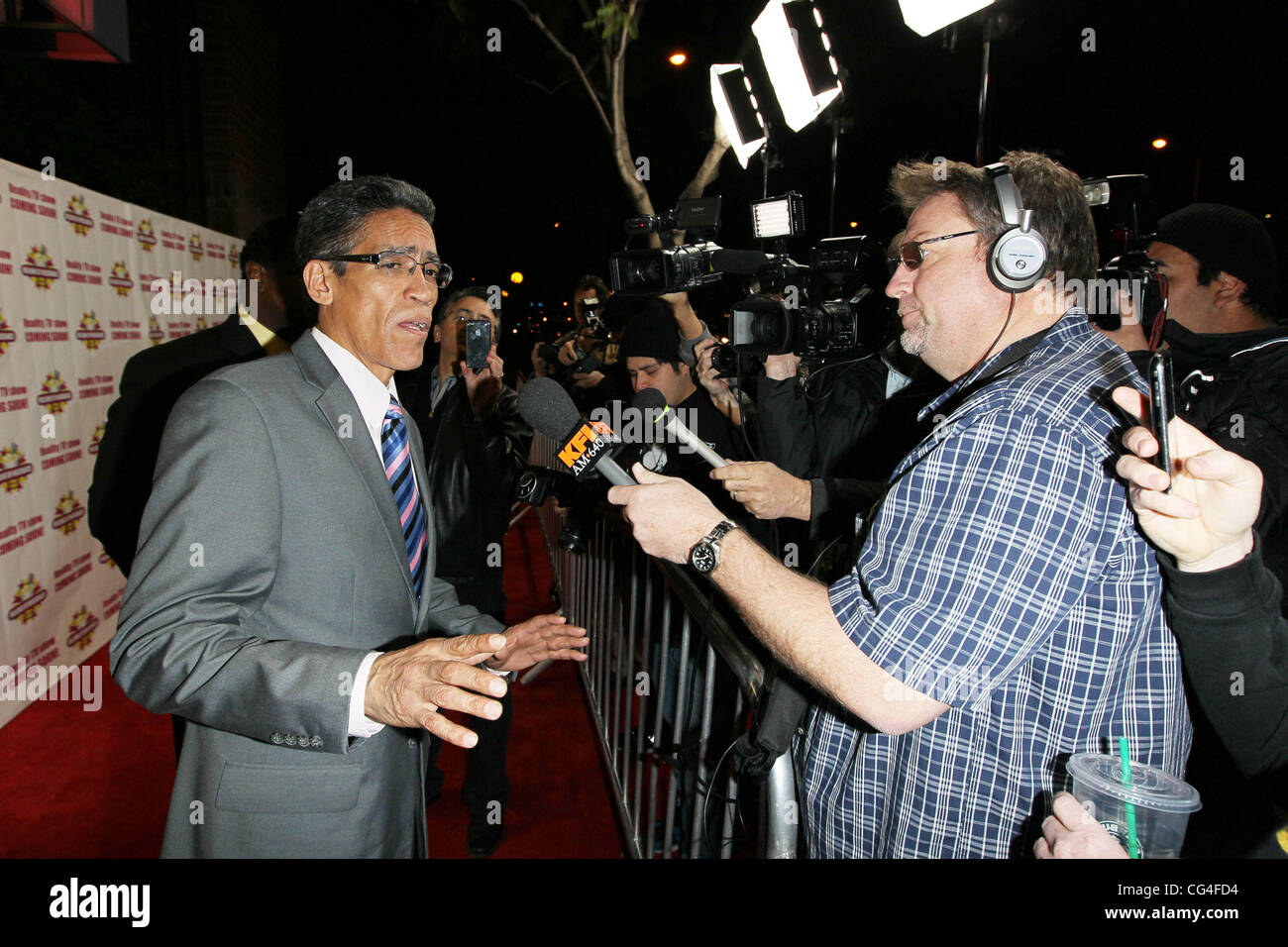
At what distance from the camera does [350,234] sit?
6.36 feet

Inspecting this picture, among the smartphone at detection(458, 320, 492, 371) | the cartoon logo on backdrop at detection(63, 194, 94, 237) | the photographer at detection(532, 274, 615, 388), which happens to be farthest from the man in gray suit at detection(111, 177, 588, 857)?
the cartoon logo on backdrop at detection(63, 194, 94, 237)

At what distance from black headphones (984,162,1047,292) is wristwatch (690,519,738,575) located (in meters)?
0.76

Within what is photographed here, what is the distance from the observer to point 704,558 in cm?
152

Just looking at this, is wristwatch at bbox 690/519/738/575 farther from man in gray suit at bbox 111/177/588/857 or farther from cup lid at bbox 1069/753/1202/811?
cup lid at bbox 1069/753/1202/811

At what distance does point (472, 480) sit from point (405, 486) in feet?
4.42

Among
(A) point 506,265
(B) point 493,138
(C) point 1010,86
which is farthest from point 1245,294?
(A) point 506,265

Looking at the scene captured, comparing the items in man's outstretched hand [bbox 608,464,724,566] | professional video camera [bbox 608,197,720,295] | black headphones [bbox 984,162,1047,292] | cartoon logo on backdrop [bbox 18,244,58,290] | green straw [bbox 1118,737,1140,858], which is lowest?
green straw [bbox 1118,737,1140,858]

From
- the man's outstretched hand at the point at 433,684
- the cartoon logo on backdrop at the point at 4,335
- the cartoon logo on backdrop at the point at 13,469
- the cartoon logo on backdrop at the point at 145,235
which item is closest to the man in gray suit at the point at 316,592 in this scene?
the man's outstretched hand at the point at 433,684

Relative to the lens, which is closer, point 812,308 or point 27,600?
point 812,308

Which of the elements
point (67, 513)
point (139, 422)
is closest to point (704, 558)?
point (139, 422)

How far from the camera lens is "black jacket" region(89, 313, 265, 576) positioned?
2.61 m

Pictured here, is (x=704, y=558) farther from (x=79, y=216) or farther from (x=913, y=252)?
(x=79, y=216)

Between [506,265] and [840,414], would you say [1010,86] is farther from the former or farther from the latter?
[506,265]

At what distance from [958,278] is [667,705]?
2459 mm
